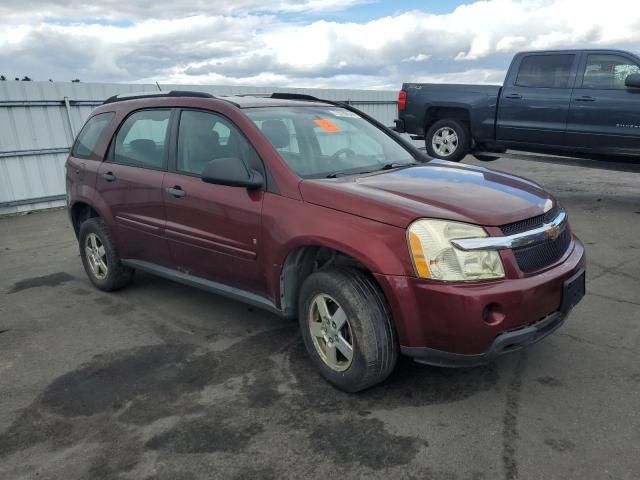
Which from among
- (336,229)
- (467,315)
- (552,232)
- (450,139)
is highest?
(336,229)

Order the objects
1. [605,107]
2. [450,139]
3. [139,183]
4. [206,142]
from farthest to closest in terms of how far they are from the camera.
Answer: [450,139]
[605,107]
[139,183]
[206,142]

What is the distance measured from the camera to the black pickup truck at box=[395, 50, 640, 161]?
7609 millimetres

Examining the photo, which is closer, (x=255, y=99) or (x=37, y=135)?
(x=255, y=99)

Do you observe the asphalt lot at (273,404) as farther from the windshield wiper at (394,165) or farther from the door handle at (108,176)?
the windshield wiper at (394,165)

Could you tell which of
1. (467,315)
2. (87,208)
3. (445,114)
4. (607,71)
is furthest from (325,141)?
(445,114)

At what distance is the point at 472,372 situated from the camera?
11.0ft

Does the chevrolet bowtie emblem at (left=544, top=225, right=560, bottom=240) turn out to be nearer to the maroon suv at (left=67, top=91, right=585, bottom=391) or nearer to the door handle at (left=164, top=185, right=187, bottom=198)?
the maroon suv at (left=67, top=91, right=585, bottom=391)

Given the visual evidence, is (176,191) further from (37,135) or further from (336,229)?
(37,135)

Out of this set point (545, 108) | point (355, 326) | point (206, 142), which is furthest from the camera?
point (545, 108)

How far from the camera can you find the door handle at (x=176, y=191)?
A: 3890 millimetres

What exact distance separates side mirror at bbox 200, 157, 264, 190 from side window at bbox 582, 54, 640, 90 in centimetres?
643

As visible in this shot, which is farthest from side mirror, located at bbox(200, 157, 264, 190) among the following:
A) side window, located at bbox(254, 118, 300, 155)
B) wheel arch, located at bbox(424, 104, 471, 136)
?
wheel arch, located at bbox(424, 104, 471, 136)

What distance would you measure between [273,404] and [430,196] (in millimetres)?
1441

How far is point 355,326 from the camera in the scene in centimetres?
288
